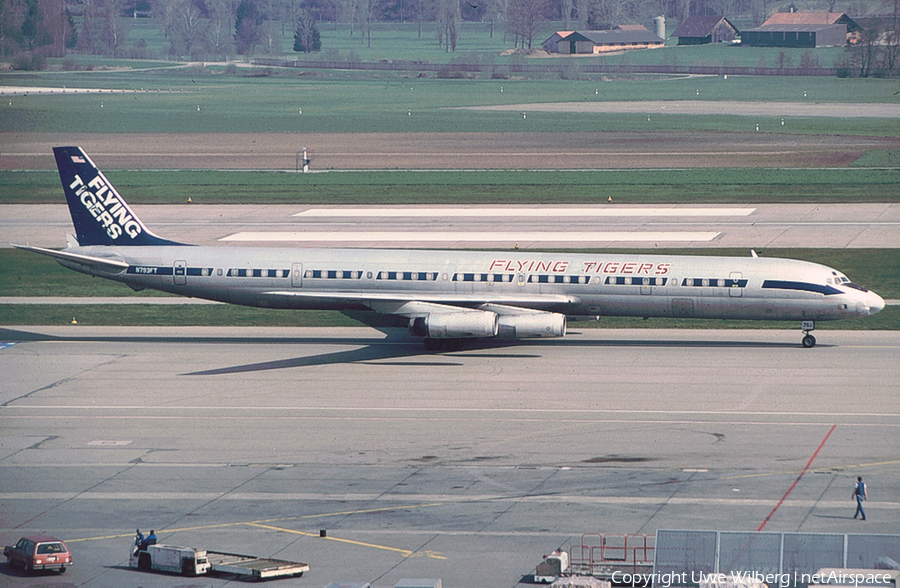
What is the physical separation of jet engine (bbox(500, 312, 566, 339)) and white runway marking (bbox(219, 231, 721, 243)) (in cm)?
2672

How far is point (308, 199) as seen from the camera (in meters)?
98.2

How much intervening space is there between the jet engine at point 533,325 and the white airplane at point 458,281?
0.05 metres

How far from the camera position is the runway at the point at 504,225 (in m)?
77.3

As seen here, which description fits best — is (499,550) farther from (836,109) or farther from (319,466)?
(836,109)

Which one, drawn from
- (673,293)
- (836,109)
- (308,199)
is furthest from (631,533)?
(836,109)

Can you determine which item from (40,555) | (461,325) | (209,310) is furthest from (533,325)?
(40,555)

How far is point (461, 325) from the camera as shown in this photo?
50562mm

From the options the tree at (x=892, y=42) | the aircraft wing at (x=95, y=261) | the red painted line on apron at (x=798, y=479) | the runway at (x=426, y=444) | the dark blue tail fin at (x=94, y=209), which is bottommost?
the runway at (x=426, y=444)

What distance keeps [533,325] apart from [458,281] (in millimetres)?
4514

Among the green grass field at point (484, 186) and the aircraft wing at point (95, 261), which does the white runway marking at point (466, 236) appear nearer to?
the green grass field at point (484, 186)

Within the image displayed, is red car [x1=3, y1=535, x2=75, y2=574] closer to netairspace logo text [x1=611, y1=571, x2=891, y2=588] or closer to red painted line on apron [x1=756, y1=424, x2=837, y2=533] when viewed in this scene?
netairspace logo text [x1=611, y1=571, x2=891, y2=588]

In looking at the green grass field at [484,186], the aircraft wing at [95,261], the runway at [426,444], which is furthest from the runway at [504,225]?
the aircraft wing at [95,261]

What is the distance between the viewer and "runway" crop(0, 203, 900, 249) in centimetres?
7731

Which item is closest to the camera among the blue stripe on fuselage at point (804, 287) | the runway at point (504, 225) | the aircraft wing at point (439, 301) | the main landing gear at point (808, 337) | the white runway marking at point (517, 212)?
the blue stripe on fuselage at point (804, 287)
